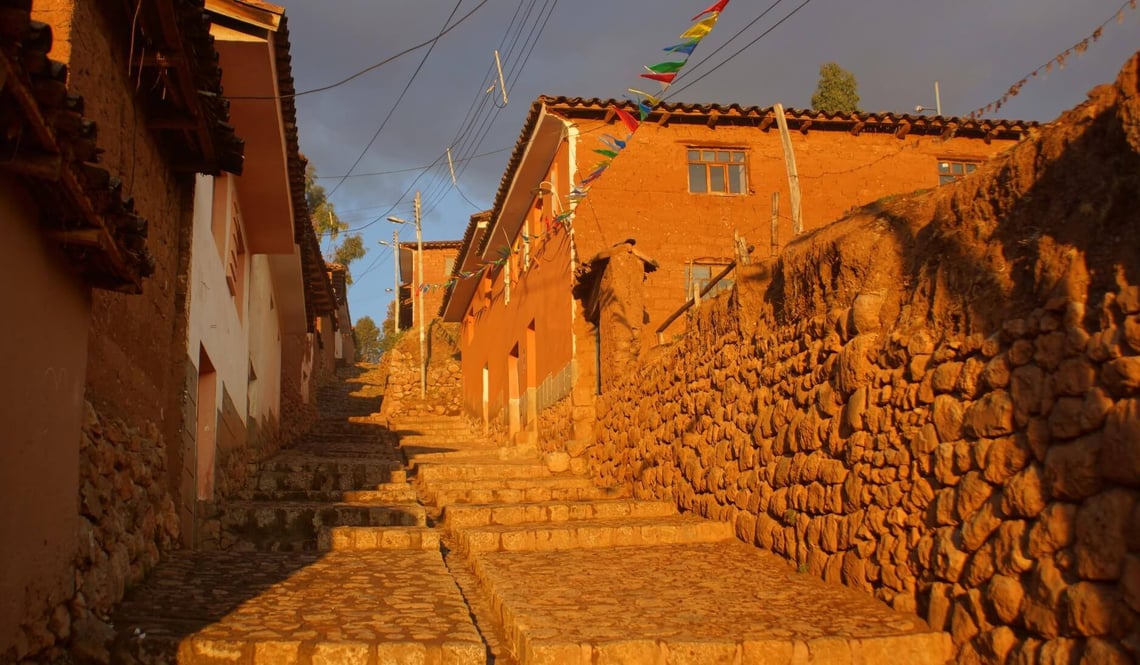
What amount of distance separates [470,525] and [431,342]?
24635mm

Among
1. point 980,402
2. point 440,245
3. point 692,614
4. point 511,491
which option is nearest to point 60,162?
point 692,614

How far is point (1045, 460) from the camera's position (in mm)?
4254

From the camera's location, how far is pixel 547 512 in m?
9.49

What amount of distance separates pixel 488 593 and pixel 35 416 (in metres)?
3.69

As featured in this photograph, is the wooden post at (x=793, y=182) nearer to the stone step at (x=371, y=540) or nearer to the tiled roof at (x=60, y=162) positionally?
the stone step at (x=371, y=540)

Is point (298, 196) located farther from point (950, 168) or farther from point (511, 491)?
point (950, 168)

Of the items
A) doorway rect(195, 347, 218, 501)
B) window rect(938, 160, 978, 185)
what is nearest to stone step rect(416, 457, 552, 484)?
doorway rect(195, 347, 218, 501)

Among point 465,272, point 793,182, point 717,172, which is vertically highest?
point 465,272

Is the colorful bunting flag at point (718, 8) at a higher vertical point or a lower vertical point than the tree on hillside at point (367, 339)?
lower

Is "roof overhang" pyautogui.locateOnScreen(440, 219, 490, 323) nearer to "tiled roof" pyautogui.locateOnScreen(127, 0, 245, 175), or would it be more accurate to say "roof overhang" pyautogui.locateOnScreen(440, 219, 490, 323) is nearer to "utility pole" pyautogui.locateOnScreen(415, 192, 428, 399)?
"utility pole" pyautogui.locateOnScreen(415, 192, 428, 399)

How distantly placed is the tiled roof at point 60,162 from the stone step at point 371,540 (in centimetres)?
412

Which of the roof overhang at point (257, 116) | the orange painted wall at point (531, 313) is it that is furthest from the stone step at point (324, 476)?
Answer: the orange painted wall at point (531, 313)

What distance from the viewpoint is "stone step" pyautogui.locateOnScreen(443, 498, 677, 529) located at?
30.2 feet

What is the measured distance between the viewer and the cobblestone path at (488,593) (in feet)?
15.9
